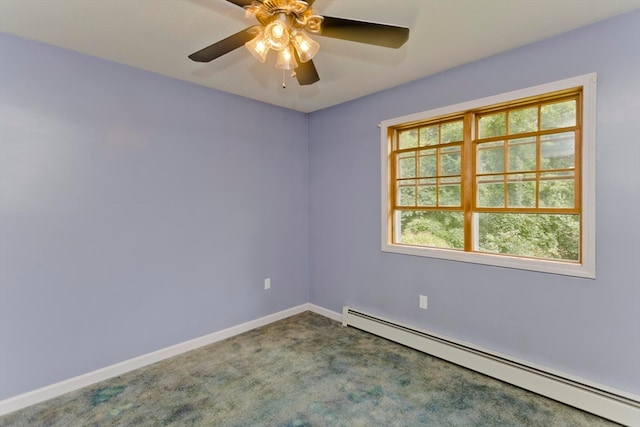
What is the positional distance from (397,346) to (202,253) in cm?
202

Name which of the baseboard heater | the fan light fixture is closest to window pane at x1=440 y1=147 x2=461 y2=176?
the baseboard heater

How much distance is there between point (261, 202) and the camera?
11.6 ft

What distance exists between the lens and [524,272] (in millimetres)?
2367

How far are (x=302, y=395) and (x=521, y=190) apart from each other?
7.28 feet

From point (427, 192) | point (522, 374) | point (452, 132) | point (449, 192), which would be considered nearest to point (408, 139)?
point (452, 132)

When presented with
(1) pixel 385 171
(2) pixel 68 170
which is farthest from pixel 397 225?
(2) pixel 68 170

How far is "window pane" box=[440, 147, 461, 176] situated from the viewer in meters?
2.80

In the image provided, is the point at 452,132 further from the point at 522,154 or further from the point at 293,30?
the point at 293,30

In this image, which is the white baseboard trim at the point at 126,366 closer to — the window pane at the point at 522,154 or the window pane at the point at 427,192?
the window pane at the point at 427,192

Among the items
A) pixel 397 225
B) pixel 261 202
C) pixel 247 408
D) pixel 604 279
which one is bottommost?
pixel 247 408

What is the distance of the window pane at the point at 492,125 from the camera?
2539 mm

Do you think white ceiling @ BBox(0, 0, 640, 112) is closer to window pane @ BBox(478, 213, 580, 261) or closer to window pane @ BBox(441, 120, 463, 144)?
window pane @ BBox(441, 120, 463, 144)

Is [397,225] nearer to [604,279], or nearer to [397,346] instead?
[397,346]

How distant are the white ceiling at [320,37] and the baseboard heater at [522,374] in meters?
2.19
